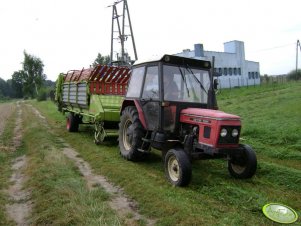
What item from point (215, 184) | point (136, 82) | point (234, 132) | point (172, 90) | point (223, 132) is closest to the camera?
point (223, 132)

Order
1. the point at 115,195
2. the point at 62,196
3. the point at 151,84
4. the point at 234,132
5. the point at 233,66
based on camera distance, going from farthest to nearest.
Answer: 1. the point at 233,66
2. the point at 151,84
3. the point at 234,132
4. the point at 115,195
5. the point at 62,196

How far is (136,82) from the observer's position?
758cm

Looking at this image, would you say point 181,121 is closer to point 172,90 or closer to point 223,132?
point 172,90

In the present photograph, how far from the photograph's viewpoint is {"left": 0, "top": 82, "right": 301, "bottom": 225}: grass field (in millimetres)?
4508

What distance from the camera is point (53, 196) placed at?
17.1 feet

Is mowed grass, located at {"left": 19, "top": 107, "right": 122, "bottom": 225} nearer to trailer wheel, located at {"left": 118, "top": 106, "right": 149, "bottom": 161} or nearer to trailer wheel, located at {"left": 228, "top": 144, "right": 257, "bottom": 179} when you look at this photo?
trailer wheel, located at {"left": 118, "top": 106, "right": 149, "bottom": 161}

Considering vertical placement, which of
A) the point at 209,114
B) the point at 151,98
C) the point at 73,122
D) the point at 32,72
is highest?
the point at 32,72

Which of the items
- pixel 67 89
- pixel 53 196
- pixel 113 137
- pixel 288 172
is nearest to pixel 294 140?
pixel 288 172

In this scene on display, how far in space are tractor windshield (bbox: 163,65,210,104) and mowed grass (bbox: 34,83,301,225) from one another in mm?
1416

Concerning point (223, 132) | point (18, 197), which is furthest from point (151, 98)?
point (18, 197)

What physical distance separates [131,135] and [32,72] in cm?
6245

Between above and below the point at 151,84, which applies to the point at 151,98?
below

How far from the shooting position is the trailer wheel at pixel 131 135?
7233 millimetres

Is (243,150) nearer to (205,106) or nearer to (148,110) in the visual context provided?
(205,106)
